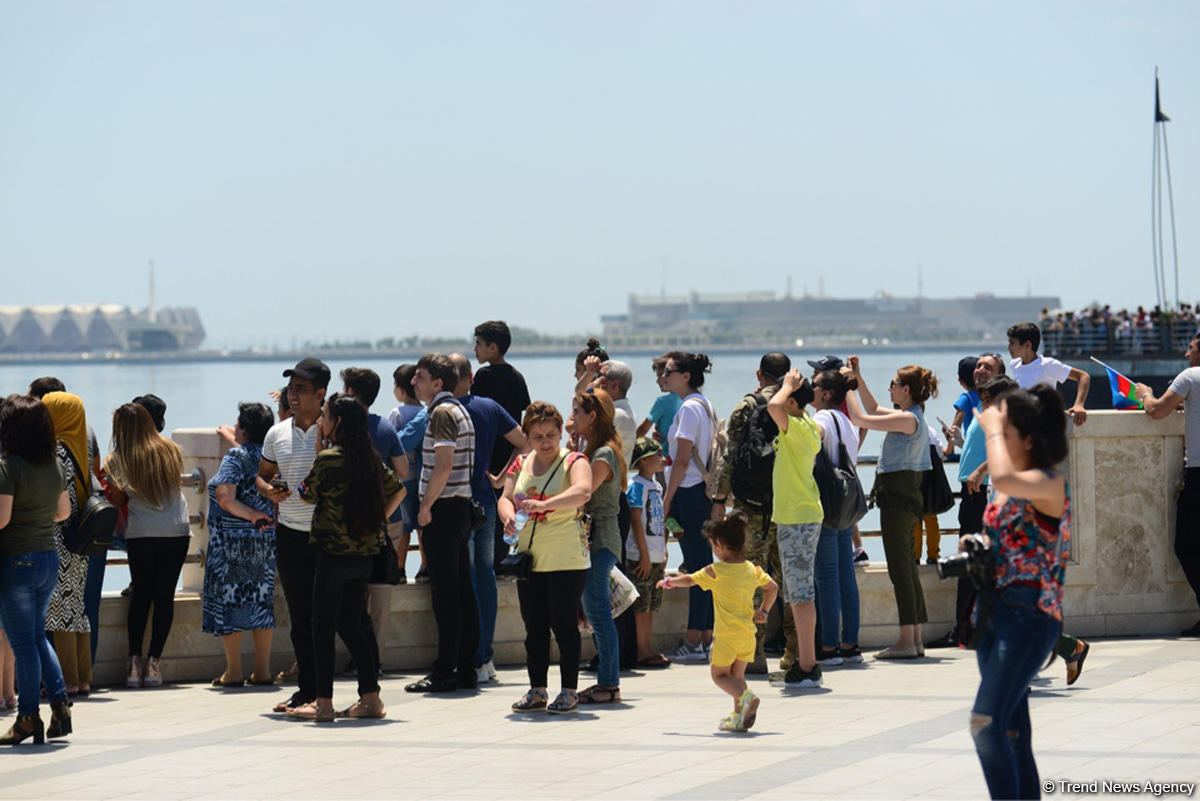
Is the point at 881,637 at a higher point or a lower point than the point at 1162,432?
lower

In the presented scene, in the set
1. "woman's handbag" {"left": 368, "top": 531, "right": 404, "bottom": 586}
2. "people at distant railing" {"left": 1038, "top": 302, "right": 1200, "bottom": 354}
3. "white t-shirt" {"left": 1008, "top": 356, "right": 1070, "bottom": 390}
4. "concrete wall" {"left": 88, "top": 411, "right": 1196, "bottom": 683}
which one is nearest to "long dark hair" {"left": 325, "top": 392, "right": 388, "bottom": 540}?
"woman's handbag" {"left": 368, "top": 531, "right": 404, "bottom": 586}

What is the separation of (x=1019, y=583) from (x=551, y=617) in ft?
10.4

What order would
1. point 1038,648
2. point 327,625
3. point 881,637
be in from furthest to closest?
point 881,637
point 327,625
point 1038,648

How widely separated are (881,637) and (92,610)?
14.1 feet

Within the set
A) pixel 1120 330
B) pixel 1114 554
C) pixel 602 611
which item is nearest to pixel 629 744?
pixel 602 611

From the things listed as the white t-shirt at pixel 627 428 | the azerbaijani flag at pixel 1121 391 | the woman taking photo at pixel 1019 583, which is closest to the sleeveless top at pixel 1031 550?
the woman taking photo at pixel 1019 583

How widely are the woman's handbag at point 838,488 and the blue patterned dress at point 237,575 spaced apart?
272cm

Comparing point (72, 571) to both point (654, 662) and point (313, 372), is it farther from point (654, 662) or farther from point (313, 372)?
point (654, 662)

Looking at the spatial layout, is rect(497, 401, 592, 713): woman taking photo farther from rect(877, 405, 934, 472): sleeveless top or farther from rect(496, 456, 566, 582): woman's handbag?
rect(877, 405, 934, 472): sleeveless top

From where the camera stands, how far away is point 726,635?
290 inches

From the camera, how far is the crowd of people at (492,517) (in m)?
7.40

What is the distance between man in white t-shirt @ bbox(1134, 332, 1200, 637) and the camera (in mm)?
9641

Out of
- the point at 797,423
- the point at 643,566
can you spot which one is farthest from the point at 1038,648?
the point at 643,566

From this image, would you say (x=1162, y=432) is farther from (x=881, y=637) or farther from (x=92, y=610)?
(x=92, y=610)
